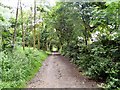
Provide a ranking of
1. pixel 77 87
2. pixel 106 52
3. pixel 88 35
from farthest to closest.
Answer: pixel 88 35 → pixel 106 52 → pixel 77 87

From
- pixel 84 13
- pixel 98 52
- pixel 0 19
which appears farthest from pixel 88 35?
pixel 0 19

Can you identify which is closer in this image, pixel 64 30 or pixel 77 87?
pixel 77 87

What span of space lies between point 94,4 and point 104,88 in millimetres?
7168

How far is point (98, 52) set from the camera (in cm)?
1114

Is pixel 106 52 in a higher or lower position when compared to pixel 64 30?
lower

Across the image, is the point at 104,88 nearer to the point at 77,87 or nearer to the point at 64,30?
the point at 77,87

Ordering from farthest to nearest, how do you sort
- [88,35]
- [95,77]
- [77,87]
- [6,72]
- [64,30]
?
1. [64,30]
2. [88,35]
3. [95,77]
4. [77,87]
5. [6,72]

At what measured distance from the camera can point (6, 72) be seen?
8125 millimetres

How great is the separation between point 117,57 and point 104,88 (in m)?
2.60

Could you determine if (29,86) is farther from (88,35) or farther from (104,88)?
(88,35)

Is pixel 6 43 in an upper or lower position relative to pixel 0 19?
lower

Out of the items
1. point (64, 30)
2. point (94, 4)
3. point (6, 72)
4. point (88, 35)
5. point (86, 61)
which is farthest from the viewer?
point (64, 30)

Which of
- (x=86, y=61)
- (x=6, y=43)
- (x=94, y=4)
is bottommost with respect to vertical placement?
(x=86, y=61)

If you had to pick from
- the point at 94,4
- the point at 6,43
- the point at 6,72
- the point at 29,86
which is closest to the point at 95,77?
the point at 29,86
